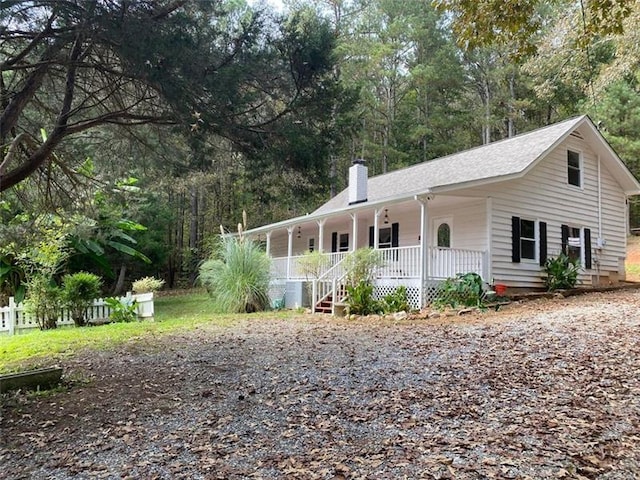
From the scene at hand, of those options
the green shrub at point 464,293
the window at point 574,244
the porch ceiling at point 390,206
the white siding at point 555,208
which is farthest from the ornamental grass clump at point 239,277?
the window at point 574,244

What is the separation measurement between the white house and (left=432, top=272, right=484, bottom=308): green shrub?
1.47 ft

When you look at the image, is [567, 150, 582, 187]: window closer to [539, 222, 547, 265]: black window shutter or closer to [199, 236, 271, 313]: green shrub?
[539, 222, 547, 265]: black window shutter

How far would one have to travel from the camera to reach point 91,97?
6668mm

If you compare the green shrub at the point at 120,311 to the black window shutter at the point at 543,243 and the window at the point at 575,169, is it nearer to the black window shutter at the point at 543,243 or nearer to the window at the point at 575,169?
the black window shutter at the point at 543,243

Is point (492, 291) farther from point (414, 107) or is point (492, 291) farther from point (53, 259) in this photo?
point (414, 107)

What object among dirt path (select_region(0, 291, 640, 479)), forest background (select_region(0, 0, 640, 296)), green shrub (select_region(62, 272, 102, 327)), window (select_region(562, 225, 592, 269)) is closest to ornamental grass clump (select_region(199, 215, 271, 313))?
green shrub (select_region(62, 272, 102, 327))

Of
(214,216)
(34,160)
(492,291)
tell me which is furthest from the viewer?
(214,216)

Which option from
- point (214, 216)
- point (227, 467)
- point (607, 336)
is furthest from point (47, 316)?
point (214, 216)

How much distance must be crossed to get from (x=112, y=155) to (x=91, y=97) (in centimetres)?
159

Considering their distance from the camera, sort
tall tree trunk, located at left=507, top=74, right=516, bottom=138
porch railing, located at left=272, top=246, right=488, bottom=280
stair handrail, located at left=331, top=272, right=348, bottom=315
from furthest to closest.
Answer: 1. tall tree trunk, located at left=507, top=74, right=516, bottom=138
2. stair handrail, located at left=331, top=272, right=348, bottom=315
3. porch railing, located at left=272, top=246, right=488, bottom=280

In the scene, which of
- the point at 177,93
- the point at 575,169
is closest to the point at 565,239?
the point at 575,169

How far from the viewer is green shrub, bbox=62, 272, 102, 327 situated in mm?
12062

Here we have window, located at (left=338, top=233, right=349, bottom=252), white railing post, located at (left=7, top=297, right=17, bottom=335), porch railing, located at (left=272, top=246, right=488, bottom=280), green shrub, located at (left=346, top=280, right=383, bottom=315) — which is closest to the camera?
green shrub, located at (left=346, top=280, right=383, bottom=315)

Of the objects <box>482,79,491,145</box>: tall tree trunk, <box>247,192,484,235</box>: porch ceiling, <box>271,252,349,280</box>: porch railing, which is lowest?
<box>271,252,349,280</box>: porch railing
